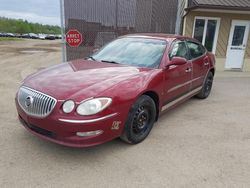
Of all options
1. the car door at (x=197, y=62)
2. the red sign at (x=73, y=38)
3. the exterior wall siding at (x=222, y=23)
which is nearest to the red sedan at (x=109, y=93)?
the car door at (x=197, y=62)

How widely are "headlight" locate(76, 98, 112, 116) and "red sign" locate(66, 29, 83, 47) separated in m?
5.58

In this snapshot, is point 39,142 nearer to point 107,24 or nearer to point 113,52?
point 113,52

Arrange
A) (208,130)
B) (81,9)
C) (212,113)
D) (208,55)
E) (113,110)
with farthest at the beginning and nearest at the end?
(81,9) → (208,55) → (212,113) → (208,130) → (113,110)

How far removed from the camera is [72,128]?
2590mm

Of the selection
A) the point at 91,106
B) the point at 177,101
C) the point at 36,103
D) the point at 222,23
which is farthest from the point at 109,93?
the point at 222,23

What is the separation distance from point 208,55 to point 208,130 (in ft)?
7.83

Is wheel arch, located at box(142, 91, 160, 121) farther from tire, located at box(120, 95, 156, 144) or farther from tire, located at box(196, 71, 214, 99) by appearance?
tire, located at box(196, 71, 214, 99)

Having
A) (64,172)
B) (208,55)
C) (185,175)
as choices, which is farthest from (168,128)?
(208,55)

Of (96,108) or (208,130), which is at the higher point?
(96,108)

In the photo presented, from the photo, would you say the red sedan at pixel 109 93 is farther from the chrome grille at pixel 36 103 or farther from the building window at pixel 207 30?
the building window at pixel 207 30

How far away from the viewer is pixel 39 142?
327 cm

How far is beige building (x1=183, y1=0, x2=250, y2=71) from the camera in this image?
9.12m

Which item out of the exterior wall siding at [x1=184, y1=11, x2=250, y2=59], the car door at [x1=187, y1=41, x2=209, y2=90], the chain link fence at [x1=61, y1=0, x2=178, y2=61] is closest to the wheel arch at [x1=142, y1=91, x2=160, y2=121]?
the car door at [x1=187, y1=41, x2=209, y2=90]

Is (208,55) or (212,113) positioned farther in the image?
(208,55)
